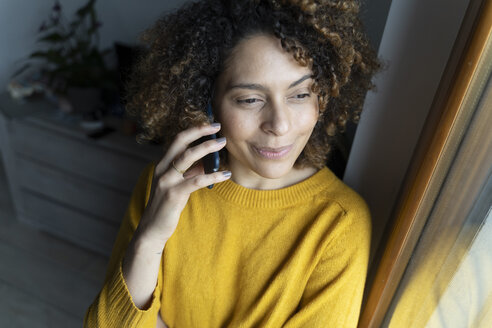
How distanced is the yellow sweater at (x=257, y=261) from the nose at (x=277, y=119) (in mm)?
224

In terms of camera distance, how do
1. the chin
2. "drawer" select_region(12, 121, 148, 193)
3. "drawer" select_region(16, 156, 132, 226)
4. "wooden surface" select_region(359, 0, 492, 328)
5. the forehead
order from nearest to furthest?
"wooden surface" select_region(359, 0, 492, 328) < the forehead < the chin < "drawer" select_region(12, 121, 148, 193) < "drawer" select_region(16, 156, 132, 226)

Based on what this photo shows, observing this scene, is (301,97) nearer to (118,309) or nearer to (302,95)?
(302,95)

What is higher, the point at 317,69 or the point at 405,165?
the point at 317,69

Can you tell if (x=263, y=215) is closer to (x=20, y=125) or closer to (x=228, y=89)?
Result: (x=228, y=89)

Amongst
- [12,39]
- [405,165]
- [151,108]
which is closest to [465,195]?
[405,165]

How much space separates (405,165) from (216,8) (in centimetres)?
57

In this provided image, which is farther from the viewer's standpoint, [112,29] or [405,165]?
[112,29]

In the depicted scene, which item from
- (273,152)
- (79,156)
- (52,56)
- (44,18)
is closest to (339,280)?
(273,152)

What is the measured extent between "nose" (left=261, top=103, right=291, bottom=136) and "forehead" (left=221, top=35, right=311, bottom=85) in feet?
0.17

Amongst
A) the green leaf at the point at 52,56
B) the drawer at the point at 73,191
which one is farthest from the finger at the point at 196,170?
the green leaf at the point at 52,56

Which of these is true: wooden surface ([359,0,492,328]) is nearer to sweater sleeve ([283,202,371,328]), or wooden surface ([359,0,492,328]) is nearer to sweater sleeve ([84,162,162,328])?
sweater sleeve ([283,202,371,328])

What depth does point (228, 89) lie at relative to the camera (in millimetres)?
823

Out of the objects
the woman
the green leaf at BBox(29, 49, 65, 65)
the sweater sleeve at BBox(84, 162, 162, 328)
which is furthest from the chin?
the green leaf at BBox(29, 49, 65, 65)

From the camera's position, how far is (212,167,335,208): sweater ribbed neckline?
0.98 meters
